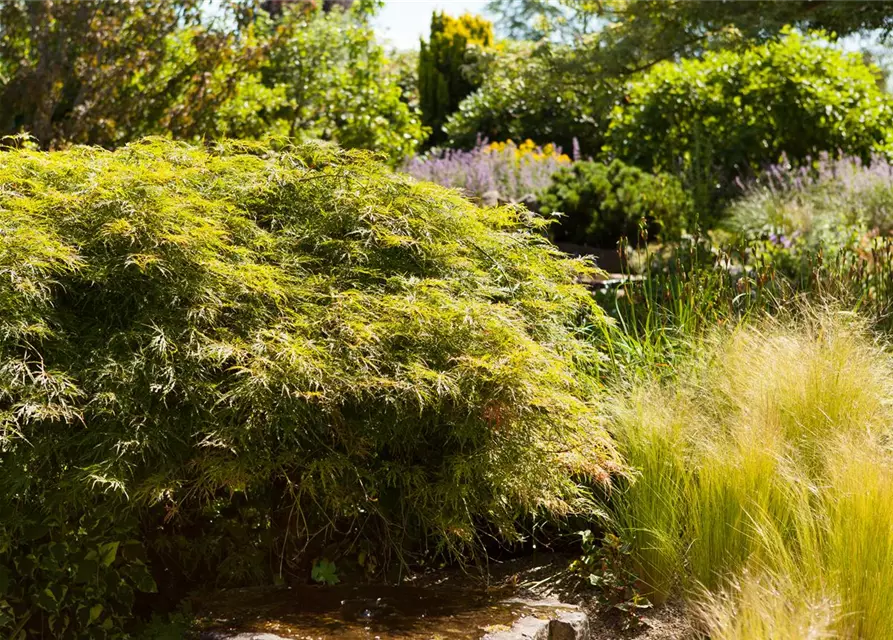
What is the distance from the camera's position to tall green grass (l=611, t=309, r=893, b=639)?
2816 millimetres

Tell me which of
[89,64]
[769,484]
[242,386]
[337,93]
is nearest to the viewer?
[242,386]

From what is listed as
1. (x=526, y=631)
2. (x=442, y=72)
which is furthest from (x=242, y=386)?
(x=442, y=72)

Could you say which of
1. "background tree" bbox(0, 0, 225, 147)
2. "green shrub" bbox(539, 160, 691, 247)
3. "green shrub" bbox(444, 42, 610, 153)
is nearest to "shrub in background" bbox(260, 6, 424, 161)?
"background tree" bbox(0, 0, 225, 147)

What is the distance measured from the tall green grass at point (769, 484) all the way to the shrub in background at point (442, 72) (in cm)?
1441

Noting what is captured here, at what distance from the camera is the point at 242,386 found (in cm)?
265

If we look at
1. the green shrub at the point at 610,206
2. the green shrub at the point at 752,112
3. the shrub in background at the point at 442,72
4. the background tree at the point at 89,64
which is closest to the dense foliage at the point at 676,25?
the green shrub at the point at 610,206

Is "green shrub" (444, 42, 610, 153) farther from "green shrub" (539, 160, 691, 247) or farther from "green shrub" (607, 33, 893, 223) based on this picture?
"green shrub" (539, 160, 691, 247)

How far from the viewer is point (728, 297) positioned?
14.9ft

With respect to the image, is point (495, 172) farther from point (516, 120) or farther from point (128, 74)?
point (516, 120)

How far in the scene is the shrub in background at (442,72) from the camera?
17.8 m

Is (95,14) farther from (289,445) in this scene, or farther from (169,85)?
(289,445)

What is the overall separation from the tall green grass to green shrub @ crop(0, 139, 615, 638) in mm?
310

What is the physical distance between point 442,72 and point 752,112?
7.43 m

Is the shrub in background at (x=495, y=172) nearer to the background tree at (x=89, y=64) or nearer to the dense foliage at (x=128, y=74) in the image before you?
the dense foliage at (x=128, y=74)
